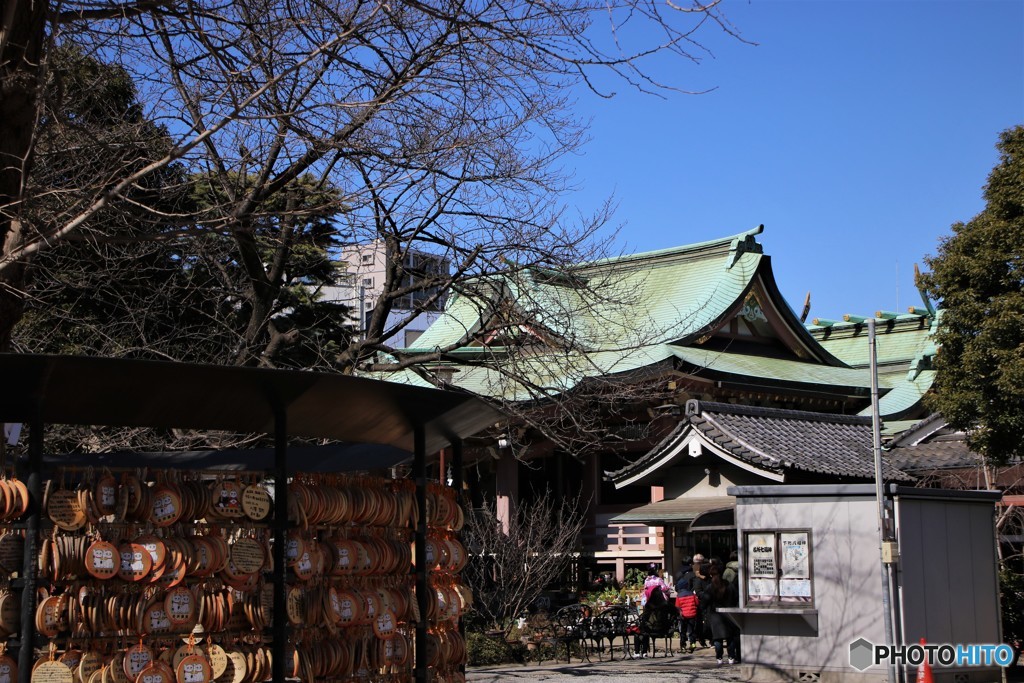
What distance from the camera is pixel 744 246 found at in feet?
93.7

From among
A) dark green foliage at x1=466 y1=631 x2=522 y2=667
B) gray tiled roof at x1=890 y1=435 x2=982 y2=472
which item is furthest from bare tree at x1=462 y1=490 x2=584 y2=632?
gray tiled roof at x1=890 y1=435 x2=982 y2=472

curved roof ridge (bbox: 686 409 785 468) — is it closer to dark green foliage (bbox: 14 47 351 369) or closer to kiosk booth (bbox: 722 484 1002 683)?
kiosk booth (bbox: 722 484 1002 683)

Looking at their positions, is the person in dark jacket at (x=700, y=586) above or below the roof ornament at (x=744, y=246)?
below

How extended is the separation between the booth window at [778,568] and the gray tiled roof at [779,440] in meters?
3.77

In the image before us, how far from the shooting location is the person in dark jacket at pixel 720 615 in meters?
16.3

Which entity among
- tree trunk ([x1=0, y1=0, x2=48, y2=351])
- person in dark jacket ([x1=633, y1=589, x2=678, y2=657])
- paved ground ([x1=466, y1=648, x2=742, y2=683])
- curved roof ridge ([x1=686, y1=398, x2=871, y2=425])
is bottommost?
paved ground ([x1=466, y1=648, x2=742, y2=683])

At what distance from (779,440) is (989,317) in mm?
3935

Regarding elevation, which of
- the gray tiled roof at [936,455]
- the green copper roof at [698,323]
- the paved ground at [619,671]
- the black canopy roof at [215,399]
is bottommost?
the paved ground at [619,671]

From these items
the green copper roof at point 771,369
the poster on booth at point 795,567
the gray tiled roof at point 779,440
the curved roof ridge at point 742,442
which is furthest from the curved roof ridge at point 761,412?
the poster on booth at point 795,567

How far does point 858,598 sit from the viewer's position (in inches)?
512

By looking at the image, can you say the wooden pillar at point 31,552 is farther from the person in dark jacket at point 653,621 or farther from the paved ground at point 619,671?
the person in dark jacket at point 653,621

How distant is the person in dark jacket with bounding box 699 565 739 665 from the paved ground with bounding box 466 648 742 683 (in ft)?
1.10

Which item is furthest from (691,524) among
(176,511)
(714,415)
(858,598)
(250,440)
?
(176,511)

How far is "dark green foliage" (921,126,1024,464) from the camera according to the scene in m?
16.7
